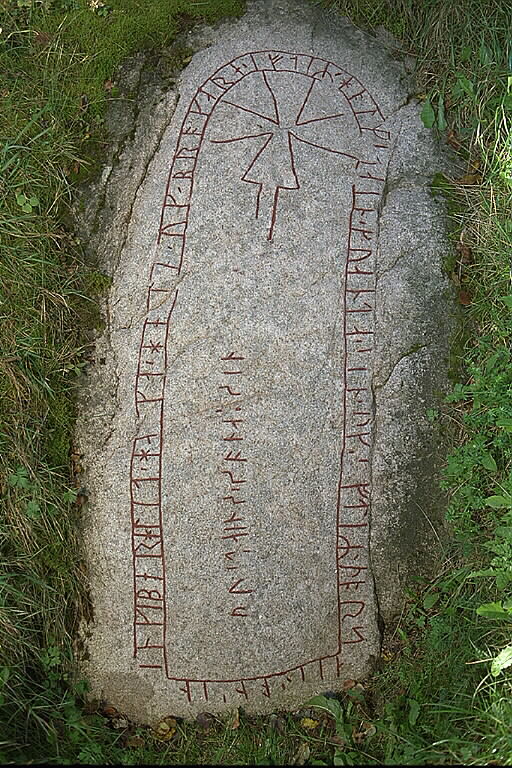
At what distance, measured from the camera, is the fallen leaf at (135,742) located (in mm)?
2803

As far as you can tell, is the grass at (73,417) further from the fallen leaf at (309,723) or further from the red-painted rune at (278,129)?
the red-painted rune at (278,129)

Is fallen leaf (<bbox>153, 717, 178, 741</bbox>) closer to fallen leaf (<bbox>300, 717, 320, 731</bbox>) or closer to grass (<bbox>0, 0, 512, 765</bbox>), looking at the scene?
grass (<bbox>0, 0, 512, 765</bbox>)

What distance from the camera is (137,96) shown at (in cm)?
336

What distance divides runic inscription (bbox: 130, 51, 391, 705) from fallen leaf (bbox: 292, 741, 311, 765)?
0.21 meters

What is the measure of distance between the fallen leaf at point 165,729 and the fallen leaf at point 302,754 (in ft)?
1.48

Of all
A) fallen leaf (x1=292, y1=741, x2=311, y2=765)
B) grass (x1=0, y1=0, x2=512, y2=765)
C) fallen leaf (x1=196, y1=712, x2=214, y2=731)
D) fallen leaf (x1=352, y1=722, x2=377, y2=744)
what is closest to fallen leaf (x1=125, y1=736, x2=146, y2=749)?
grass (x1=0, y1=0, x2=512, y2=765)

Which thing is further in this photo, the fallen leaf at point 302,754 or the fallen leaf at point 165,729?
the fallen leaf at point 165,729

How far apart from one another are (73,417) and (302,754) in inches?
59.3

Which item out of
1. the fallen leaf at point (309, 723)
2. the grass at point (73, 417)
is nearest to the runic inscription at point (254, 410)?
the fallen leaf at point (309, 723)

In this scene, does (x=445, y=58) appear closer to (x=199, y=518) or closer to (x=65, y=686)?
(x=199, y=518)

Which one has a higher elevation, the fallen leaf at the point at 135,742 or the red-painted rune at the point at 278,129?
the red-painted rune at the point at 278,129

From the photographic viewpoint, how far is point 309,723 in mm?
2771

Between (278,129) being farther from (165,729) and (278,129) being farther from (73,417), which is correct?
(165,729)

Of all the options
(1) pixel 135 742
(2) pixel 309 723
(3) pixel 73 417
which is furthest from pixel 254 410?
(1) pixel 135 742
